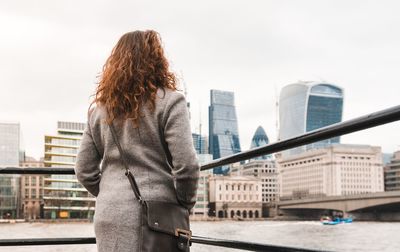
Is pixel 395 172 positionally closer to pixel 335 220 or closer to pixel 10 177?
pixel 335 220

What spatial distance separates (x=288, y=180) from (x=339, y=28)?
4122 inches

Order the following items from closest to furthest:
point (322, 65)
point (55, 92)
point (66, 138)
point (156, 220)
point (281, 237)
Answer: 1. point (156, 220)
2. point (281, 237)
3. point (66, 138)
4. point (55, 92)
5. point (322, 65)

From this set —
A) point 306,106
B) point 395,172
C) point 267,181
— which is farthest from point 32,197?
point 395,172

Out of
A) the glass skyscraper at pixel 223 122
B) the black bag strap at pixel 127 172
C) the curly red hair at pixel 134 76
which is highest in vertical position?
the glass skyscraper at pixel 223 122

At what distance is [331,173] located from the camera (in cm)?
4338

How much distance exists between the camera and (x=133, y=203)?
5.16 ft

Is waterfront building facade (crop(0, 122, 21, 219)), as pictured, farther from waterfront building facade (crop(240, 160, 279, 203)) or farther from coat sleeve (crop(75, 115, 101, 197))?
coat sleeve (crop(75, 115, 101, 197))

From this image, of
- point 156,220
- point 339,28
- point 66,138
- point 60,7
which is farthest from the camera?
point 339,28

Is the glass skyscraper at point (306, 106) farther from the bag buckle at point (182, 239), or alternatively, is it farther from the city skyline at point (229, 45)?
the bag buckle at point (182, 239)

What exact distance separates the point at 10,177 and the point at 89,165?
84727 mm

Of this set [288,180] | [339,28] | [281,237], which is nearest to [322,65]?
[339,28]

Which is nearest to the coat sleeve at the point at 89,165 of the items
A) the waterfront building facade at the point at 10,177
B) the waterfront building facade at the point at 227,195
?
the waterfront building facade at the point at 227,195

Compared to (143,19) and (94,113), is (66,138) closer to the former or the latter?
(143,19)

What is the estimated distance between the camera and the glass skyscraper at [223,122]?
14262cm
